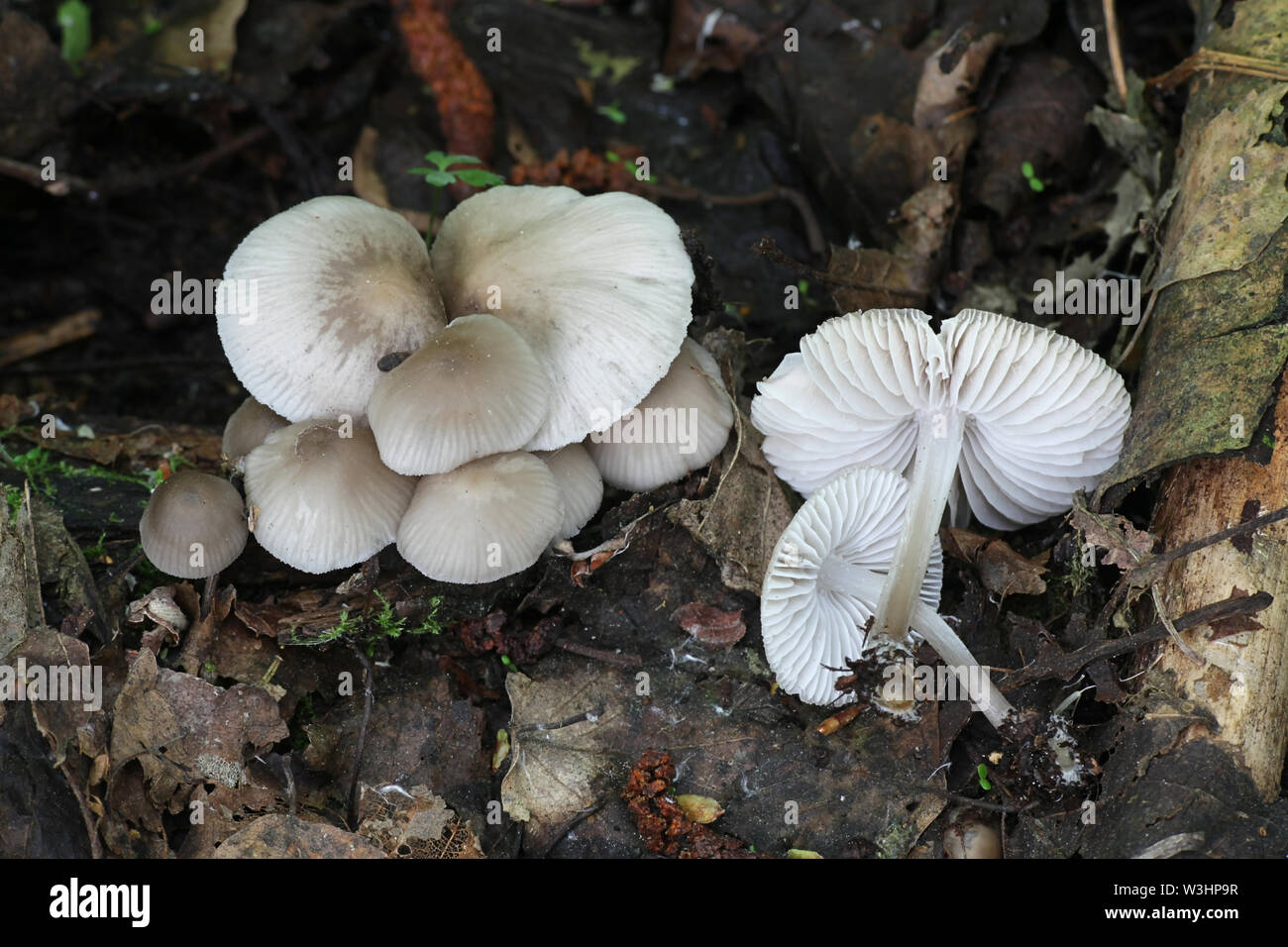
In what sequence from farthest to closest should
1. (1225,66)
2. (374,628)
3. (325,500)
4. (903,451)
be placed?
(1225,66)
(903,451)
(374,628)
(325,500)

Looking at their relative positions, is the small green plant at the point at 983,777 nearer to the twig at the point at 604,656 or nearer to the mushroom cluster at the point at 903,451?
the mushroom cluster at the point at 903,451

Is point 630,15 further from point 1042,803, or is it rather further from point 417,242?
point 1042,803

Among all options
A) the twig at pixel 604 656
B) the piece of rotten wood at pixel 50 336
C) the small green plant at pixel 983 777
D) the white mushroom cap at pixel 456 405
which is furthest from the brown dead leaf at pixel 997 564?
the piece of rotten wood at pixel 50 336

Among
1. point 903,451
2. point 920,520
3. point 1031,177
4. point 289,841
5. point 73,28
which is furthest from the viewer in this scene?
point 73,28

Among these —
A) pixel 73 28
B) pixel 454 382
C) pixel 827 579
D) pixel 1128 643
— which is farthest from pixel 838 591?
pixel 73 28

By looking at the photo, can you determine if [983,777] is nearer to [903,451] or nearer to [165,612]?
[903,451]

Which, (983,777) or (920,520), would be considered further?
(920,520)
